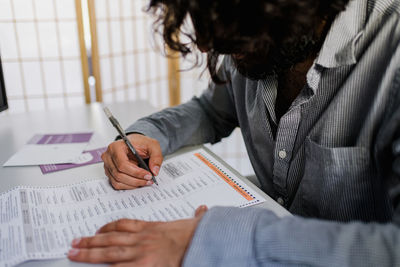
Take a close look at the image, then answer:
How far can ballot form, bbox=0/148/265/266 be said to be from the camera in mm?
641

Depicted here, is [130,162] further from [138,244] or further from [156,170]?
[138,244]

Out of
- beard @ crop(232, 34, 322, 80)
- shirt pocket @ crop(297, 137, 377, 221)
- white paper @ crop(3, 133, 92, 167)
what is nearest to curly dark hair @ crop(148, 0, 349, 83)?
beard @ crop(232, 34, 322, 80)

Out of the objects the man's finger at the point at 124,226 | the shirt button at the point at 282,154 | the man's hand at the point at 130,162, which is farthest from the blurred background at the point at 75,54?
the man's finger at the point at 124,226

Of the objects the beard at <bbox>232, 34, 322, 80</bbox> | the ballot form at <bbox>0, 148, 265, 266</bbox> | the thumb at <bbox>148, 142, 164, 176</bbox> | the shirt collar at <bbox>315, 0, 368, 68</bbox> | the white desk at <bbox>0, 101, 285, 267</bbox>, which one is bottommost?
the white desk at <bbox>0, 101, 285, 267</bbox>

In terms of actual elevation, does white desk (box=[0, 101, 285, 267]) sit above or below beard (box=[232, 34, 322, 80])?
below

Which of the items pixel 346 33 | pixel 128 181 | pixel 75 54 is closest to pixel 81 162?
pixel 128 181

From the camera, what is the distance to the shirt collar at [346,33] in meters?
0.74

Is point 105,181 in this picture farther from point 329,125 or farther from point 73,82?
point 73,82

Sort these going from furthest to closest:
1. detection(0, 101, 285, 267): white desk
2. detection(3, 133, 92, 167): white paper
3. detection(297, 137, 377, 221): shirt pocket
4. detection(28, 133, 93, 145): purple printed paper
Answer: detection(28, 133, 93, 145): purple printed paper, detection(3, 133, 92, 167): white paper, detection(0, 101, 285, 267): white desk, detection(297, 137, 377, 221): shirt pocket

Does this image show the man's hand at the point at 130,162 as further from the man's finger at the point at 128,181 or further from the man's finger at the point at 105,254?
the man's finger at the point at 105,254

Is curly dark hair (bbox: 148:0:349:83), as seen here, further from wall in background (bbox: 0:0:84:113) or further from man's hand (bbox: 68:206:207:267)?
wall in background (bbox: 0:0:84:113)

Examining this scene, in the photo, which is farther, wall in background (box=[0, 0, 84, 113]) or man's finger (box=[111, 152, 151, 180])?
wall in background (box=[0, 0, 84, 113])

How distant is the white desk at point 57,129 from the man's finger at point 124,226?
0.90ft

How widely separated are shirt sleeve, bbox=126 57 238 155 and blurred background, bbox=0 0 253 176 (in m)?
1.13
